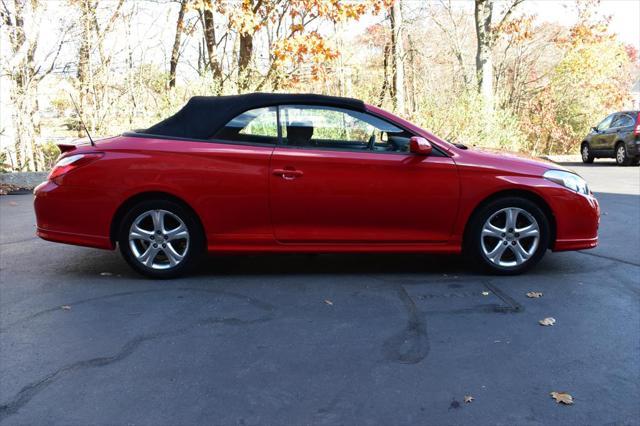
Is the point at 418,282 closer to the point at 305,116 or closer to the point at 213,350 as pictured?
the point at 305,116

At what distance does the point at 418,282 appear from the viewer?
505 cm

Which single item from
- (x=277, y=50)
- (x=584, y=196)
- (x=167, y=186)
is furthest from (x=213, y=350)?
(x=277, y=50)

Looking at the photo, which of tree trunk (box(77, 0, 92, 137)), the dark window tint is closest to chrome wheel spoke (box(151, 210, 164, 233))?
tree trunk (box(77, 0, 92, 137))

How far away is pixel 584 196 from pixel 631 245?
170 centimetres

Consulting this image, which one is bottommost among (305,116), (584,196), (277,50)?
(584,196)

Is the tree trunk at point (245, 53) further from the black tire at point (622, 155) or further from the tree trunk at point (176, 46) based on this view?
the black tire at point (622, 155)

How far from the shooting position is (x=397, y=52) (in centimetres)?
1841

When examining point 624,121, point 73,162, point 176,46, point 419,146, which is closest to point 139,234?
point 73,162

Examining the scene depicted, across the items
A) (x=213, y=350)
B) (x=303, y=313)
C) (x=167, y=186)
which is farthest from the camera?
(x=167, y=186)

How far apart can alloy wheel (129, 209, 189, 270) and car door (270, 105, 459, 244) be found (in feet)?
2.75

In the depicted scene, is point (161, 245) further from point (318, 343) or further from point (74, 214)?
point (318, 343)

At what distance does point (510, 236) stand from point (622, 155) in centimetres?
1474

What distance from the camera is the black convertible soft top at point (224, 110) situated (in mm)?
5125

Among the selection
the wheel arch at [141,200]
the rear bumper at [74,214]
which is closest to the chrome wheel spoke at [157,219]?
the wheel arch at [141,200]
